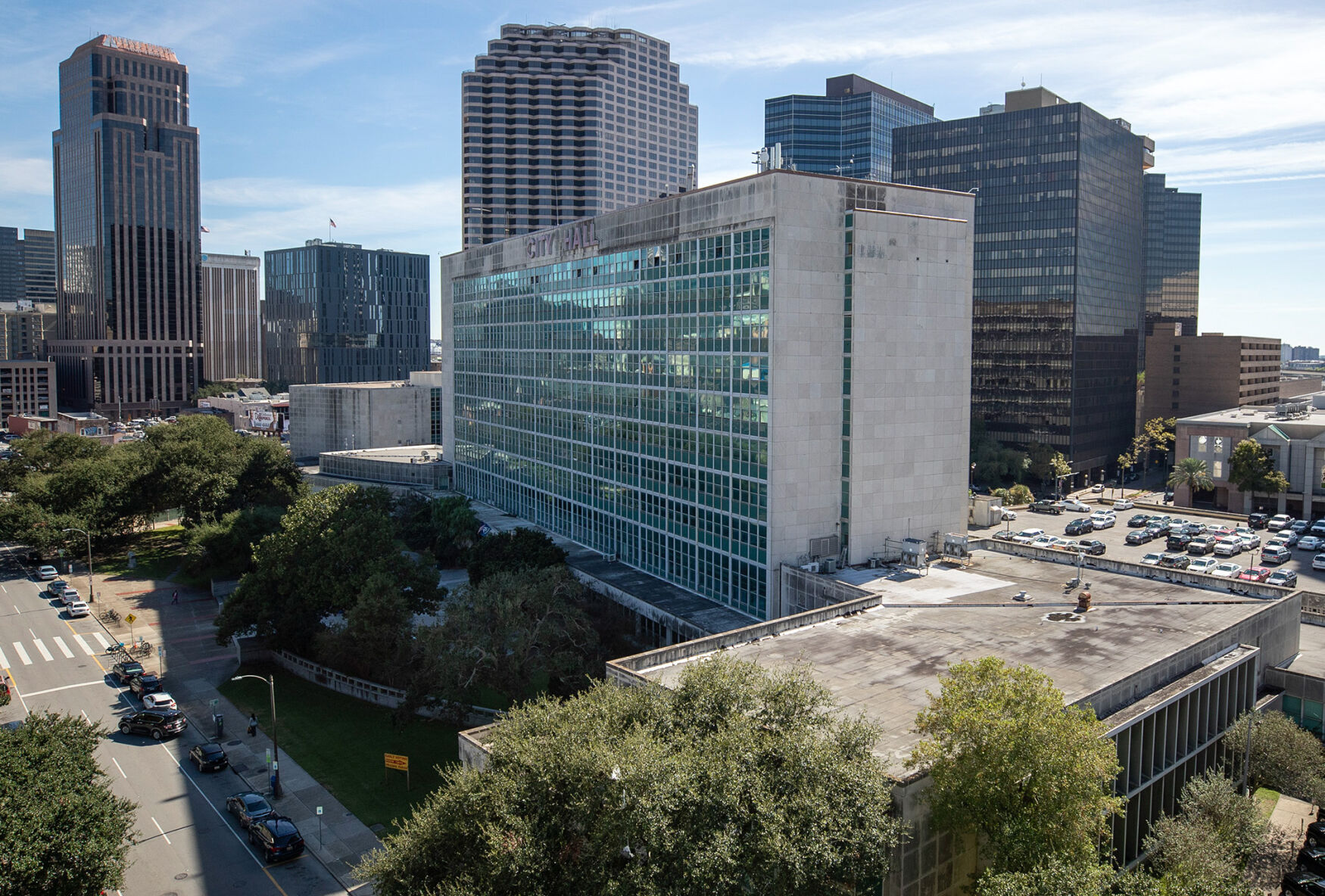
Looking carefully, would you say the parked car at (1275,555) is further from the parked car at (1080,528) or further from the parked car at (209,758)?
the parked car at (209,758)

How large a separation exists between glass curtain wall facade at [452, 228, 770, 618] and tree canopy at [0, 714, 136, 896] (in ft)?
138

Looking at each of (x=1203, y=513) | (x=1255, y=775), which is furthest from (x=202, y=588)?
(x=1203, y=513)

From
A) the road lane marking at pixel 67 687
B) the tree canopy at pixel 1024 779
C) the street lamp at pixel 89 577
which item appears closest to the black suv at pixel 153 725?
the road lane marking at pixel 67 687

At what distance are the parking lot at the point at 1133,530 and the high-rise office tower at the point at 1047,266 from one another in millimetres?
26665

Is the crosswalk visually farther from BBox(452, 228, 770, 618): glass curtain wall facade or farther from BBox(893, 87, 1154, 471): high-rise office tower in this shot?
BBox(893, 87, 1154, 471): high-rise office tower

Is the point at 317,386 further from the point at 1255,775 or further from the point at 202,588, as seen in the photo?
the point at 1255,775

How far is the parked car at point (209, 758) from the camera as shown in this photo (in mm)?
57875

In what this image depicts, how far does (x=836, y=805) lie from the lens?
99.1 feet

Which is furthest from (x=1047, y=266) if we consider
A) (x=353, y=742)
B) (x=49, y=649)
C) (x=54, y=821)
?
(x=54, y=821)

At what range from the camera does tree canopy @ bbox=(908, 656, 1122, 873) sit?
31.2 m

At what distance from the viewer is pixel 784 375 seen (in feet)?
212

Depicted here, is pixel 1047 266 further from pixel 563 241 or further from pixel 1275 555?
pixel 563 241

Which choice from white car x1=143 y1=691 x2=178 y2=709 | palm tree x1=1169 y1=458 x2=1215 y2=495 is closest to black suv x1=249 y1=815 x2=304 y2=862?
white car x1=143 y1=691 x2=178 y2=709

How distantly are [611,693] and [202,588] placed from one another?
85.1 metres
